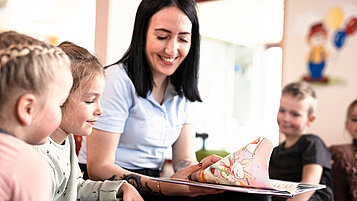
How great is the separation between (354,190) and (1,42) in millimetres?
2705

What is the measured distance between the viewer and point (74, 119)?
1.15 m

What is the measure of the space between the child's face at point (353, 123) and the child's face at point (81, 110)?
2.58 m

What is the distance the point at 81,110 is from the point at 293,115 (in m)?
2.00

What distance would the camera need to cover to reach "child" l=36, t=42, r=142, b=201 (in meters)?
1.15

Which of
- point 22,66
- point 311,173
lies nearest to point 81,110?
point 22,66

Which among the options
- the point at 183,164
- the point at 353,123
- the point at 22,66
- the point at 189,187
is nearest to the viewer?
the point at 22,66

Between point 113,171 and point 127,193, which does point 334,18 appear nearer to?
point 113,171

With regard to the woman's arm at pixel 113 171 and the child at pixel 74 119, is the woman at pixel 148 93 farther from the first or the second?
the child at pixel 74 119

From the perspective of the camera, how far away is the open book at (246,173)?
1293mm

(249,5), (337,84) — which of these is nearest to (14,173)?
(337,84)

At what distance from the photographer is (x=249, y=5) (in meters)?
5.39

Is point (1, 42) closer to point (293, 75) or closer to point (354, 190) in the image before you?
point (354, 190)

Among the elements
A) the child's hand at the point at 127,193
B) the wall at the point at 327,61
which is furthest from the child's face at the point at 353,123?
the child's hand at the point at 127,193

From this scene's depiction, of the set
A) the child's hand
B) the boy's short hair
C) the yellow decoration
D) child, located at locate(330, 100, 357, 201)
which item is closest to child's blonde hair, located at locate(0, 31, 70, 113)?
the child's hand
